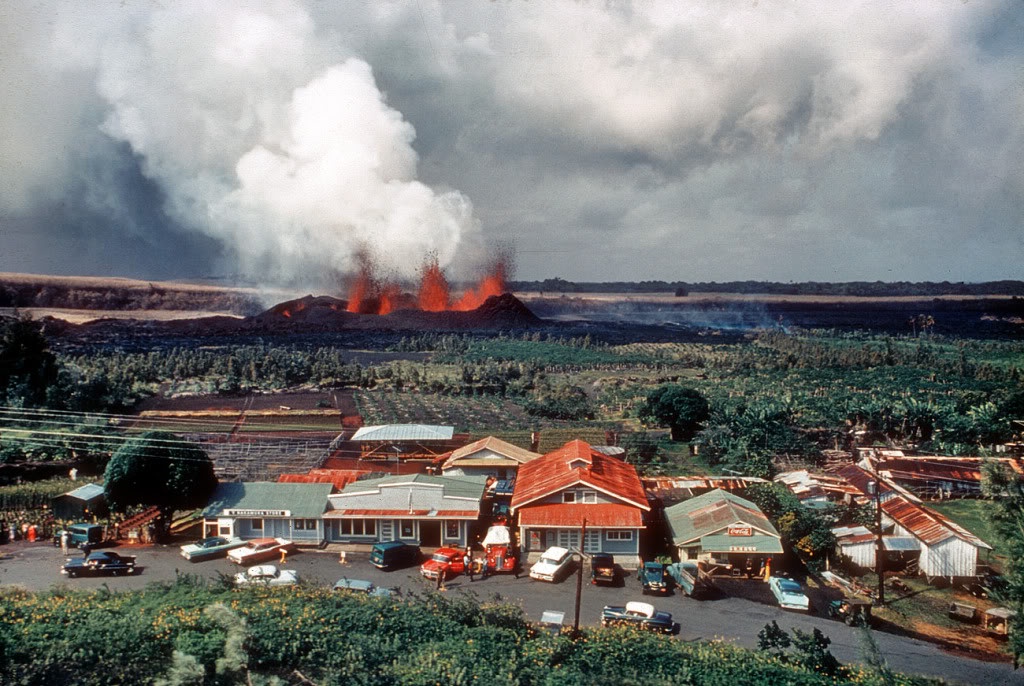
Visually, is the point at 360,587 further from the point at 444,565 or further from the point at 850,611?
the point at 850,611

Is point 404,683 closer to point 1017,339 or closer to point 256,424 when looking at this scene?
point 256,424

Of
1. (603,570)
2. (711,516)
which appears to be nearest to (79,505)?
(603,570)

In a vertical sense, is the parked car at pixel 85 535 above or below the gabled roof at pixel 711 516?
below

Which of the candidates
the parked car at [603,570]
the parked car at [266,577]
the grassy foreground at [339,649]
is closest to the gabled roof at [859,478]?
the parked car at [603,570]

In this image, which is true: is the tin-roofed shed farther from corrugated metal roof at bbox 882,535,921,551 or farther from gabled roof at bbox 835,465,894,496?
gabled roof at bbox 835,465,894,496

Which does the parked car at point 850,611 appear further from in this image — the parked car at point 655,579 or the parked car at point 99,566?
the parked car at point 99,566

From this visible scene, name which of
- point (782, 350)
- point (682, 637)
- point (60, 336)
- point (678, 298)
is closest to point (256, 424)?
point (682, 637)
